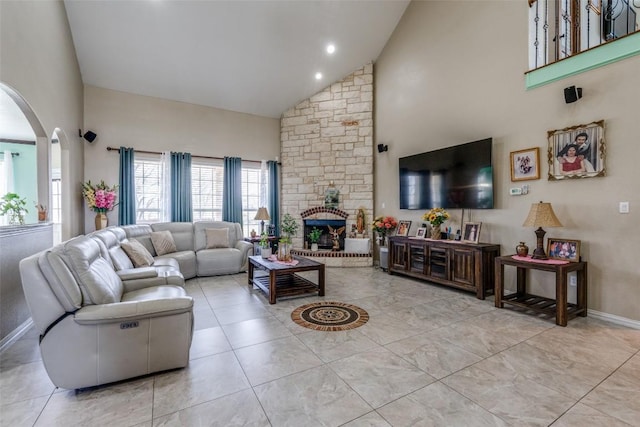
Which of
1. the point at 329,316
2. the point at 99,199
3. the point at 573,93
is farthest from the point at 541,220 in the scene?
the point at 99,199

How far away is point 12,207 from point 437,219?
5326mm

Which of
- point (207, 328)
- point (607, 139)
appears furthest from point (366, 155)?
point (207, 328)

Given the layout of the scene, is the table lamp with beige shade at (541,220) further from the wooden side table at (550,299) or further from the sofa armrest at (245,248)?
the sofa armrest at (245,248)

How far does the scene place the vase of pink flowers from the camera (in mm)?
5102

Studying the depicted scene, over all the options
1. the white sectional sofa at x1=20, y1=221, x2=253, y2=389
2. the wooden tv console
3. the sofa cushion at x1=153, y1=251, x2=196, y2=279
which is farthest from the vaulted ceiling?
the wooden tv console

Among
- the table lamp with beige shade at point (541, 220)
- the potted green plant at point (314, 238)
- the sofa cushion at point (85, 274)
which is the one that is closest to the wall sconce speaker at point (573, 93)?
the table lamp with beige shade at point (541, 220)

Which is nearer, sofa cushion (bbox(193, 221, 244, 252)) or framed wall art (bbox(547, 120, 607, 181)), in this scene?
framed wall art (bbox(547, 120, 607, 181))

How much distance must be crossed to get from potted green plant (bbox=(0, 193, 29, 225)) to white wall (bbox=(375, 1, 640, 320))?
556 cm

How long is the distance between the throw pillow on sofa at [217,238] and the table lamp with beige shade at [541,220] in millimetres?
4802

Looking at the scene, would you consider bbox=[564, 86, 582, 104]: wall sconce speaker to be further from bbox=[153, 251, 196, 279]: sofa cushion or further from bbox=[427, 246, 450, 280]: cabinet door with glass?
bbox=[153, 251, 196, 279]: sofa cushion

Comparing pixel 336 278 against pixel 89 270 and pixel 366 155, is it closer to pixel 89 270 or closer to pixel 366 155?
pixel 366 155

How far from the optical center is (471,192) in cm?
439

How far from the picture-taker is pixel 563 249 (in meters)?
3.39

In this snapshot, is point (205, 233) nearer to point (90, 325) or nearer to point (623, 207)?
point (90, 325)
